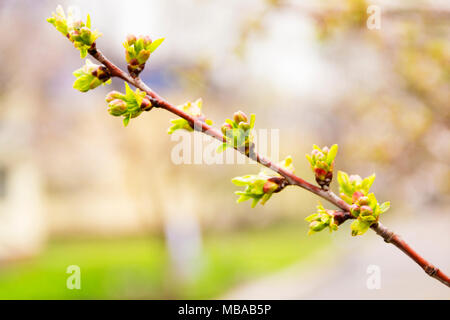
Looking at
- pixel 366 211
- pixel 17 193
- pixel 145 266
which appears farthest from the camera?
pixel 17 193

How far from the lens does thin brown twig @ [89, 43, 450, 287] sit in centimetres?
70

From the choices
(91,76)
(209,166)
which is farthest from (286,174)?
(209,166)

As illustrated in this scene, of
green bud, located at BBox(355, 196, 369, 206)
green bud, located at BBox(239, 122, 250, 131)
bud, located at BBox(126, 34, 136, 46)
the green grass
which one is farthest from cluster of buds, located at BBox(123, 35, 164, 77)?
the green grass

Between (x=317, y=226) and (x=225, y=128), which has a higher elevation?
(x=225, y=128)

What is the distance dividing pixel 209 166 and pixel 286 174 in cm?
1151

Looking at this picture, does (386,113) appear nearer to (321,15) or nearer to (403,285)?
(321,15)

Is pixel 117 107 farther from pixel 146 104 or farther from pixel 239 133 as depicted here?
pixel 239 133

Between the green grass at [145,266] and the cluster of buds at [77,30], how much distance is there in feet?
27.8

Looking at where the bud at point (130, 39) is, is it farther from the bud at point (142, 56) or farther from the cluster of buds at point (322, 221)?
the cluster of buds at point (322, 221)

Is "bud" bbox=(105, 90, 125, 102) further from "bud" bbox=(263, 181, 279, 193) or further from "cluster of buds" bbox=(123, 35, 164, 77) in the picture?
"bud" bbox=(263, 181, 279, 193)

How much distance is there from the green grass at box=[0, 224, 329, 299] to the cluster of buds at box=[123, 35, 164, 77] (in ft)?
27.7

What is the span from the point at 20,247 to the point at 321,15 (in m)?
12.7

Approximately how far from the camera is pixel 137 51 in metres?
0.76

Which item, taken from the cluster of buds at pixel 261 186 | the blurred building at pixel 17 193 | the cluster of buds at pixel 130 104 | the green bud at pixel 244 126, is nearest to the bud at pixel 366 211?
the cluster of buds at pixel 261 186
